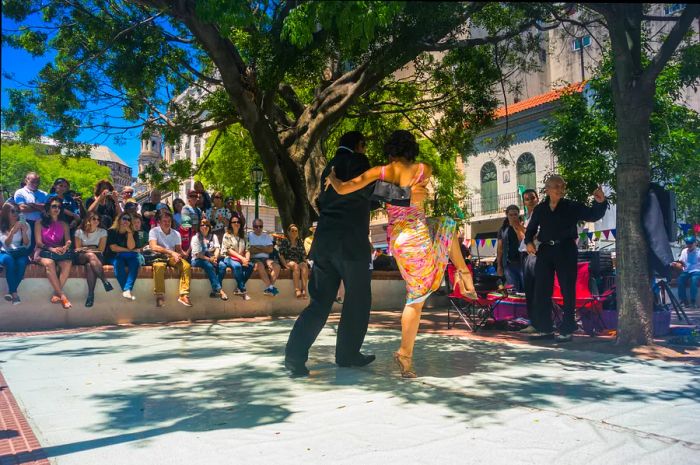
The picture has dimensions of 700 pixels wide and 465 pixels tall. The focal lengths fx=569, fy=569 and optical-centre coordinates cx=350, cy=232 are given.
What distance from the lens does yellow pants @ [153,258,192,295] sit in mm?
10172

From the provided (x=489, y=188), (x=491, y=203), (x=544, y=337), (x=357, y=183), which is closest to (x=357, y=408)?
(x=357, y=183)

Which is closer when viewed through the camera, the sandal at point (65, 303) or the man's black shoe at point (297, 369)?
the man's black shoe at point (297, 369)

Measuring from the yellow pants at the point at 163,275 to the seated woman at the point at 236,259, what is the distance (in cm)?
74

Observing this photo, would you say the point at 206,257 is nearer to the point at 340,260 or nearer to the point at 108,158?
the point at 340,260

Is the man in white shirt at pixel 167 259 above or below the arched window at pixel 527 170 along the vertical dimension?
below

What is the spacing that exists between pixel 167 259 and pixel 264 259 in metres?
2.08

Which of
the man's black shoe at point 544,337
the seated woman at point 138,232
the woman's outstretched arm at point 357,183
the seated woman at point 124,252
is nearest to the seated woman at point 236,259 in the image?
the seated woman at point 138,232

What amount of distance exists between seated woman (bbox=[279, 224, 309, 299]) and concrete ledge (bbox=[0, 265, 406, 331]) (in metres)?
0.15

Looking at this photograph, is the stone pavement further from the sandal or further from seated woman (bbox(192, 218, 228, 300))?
seated woman (bbox(192, 218, 228, 300))

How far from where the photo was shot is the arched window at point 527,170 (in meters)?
34.3

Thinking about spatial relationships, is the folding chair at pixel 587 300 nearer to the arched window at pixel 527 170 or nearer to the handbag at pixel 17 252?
the handbag at pixel 17 252

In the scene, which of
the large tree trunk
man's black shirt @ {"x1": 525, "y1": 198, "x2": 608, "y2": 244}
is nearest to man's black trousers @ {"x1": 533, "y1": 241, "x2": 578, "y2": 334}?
man's black shirt @ {"x1": 525, "y1": 198, "x2": 608, "y2": 244}

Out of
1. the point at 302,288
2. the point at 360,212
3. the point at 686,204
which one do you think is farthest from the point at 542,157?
the point at 360,212

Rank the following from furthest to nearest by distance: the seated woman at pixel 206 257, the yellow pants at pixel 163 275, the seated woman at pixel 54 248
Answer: the seated woman at pixel 206 257, the yellow pants at pixel 163 275, the seated woman at pixel 54 248
